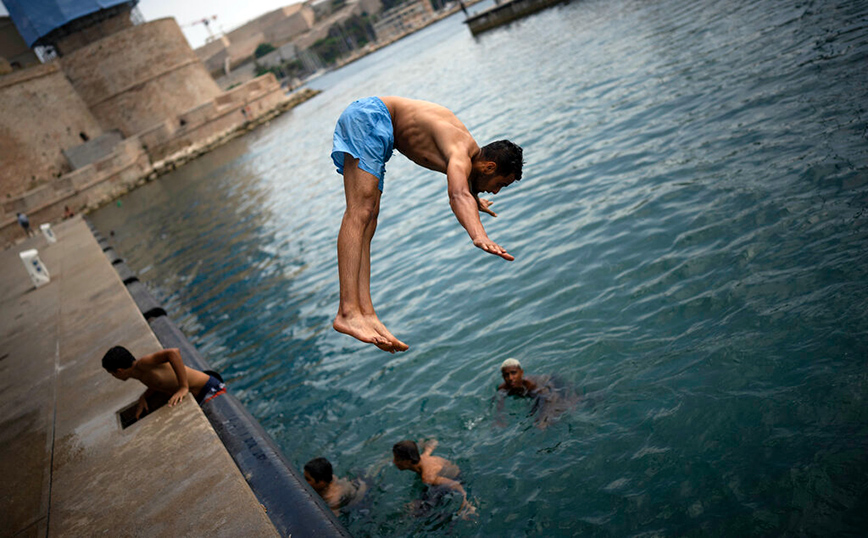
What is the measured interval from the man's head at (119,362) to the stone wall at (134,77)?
152 ft

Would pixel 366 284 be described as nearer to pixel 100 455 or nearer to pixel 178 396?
pixel 178 396

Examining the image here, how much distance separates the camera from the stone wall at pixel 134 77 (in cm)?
4438

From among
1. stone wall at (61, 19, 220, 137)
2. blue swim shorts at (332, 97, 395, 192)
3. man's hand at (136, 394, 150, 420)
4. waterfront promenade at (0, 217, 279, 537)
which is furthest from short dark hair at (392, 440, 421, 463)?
stone wall at (61, 19, 220, 137)

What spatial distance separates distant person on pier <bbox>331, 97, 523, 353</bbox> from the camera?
3.78 m

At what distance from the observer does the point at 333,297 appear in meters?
9.99

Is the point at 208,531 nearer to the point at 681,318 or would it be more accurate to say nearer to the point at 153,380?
the point at 153,380

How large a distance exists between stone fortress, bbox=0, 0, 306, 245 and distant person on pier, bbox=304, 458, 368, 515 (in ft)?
115

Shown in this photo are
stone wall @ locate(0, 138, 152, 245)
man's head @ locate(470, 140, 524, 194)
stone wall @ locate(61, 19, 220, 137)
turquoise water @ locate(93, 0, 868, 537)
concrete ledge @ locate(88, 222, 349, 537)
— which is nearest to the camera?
concrete ledge @ locate(88, 222, 349, 537)

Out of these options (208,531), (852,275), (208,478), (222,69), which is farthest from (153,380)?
(222,69)

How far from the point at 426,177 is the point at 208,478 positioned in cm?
1218

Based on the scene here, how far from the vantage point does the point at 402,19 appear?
131 m

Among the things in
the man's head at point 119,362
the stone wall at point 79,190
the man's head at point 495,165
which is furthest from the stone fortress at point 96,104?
the man's head at point 495,165

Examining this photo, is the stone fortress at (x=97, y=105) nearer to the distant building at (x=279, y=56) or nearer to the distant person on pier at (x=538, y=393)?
the distant person on pier at (x=538, y=393)

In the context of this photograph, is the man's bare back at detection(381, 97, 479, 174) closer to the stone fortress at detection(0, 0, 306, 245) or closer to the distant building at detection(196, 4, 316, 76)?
the stone fortress at detection(0, 0, 306, 245)
